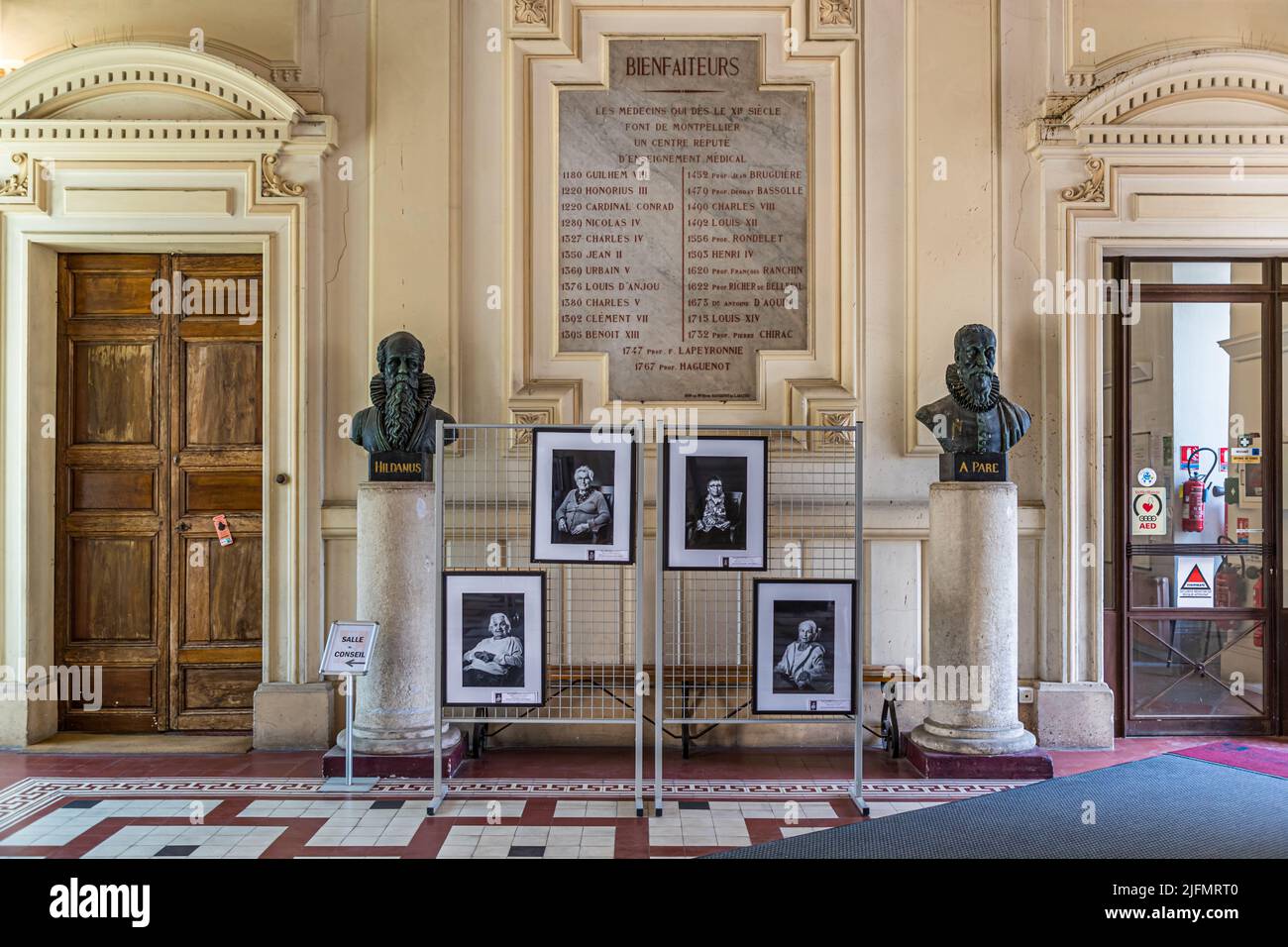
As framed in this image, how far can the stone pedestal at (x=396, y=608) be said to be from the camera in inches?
187

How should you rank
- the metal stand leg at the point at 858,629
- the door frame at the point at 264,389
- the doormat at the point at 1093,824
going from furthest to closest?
the door frame at the point at 264,389
the metal stand leg at the point at 858,629
the doormat at the point at 1093,824

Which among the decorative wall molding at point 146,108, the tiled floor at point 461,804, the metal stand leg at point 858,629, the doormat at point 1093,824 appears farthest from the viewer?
the decorative wall molding at point 146,108

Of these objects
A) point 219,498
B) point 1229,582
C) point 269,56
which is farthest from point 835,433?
point 269,56

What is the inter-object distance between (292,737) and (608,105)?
4006 millimetres

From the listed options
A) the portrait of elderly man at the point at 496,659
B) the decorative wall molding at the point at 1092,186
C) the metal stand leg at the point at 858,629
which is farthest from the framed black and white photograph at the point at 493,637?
the decorative wall molding at the point at 1092,186

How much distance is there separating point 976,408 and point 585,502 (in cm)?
207

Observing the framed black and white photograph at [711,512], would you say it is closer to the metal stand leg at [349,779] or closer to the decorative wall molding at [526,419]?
the decorative wall molding at [526,419]

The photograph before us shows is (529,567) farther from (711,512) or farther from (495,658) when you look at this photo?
(711,512)

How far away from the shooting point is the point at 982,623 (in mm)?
4793

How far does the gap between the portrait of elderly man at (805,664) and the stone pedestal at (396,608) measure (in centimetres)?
175

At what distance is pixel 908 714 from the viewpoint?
5336 mm

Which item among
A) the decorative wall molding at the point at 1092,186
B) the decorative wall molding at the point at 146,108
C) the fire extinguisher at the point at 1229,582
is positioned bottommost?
the fire extinguisher at the point at 1229,582

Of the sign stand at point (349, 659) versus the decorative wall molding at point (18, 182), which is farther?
the decorative wall molding at point (18, 182)

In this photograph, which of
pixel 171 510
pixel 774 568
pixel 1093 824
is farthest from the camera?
pixel 171 510
